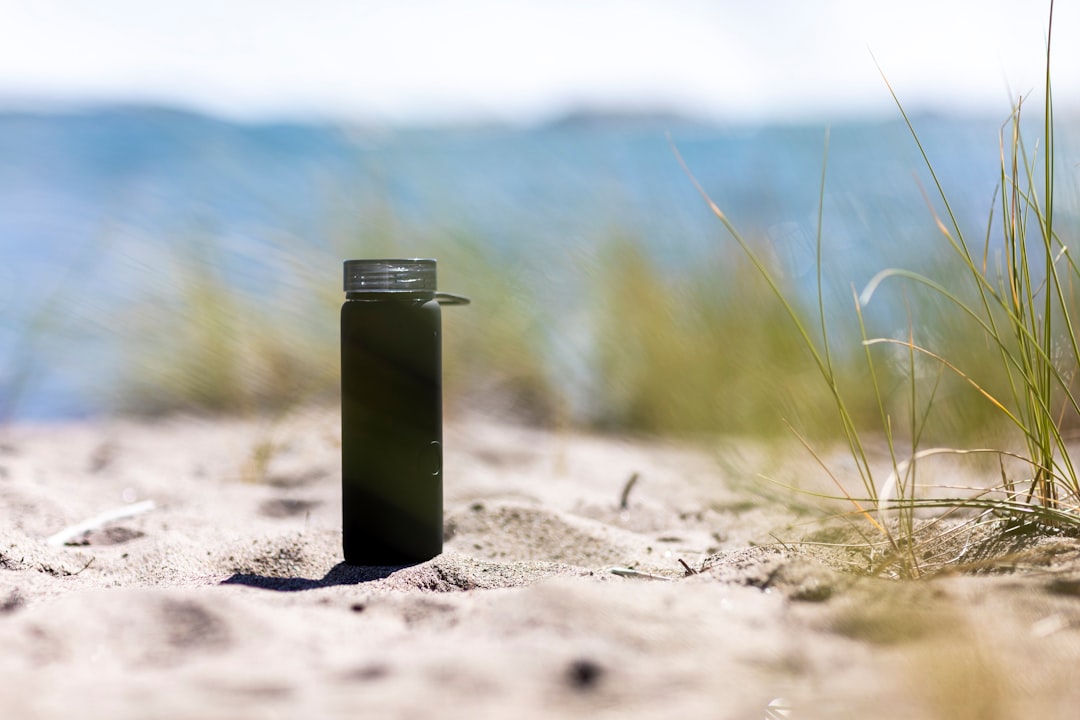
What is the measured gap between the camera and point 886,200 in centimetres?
310

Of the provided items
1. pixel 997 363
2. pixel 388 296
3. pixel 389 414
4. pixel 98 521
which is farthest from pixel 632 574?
pixel 997 363

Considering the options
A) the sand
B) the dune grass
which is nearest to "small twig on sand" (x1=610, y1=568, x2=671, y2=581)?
the sand

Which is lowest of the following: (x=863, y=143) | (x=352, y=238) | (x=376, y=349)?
(x=376, y=349)

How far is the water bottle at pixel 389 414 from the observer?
183cm

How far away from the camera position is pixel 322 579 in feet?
5.77

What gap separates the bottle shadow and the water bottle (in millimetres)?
52

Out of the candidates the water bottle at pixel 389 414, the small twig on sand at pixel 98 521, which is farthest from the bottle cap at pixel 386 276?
the small twig on sand at pixel 98 521

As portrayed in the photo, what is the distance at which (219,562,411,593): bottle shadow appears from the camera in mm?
1683

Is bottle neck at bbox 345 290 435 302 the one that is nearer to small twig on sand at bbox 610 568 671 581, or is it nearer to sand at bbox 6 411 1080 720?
sand at bbox 6 411 1080 720

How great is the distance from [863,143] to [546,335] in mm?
1432

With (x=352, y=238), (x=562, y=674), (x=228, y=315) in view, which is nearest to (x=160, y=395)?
(x=228, y=315)

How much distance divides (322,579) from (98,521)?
0.82m

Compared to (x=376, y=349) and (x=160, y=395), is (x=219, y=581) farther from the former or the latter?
(x=160, y=395)

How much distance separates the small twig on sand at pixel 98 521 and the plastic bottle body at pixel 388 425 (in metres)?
0.72
